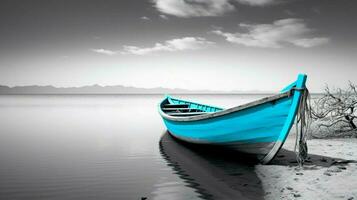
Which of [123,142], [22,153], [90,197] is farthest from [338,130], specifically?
[22,153]

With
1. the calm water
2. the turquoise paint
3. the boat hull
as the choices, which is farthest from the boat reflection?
the turquoise paint

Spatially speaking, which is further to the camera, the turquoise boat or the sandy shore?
the turquoise boat

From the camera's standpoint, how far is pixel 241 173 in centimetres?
858

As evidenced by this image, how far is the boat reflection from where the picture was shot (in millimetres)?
7164

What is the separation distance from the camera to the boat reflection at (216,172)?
7.16 meters

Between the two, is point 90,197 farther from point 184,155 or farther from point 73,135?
point 73,135

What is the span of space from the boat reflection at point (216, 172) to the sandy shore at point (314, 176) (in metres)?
0.39

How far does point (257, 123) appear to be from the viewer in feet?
26.9

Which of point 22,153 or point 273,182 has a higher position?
point 273,182

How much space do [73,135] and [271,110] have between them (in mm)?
15896

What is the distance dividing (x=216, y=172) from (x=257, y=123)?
2.27m

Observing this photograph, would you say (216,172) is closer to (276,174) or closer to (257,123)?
(276,174)

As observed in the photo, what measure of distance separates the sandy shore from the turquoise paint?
106cm

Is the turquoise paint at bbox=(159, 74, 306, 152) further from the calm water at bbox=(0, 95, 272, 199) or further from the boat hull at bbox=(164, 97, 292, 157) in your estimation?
the calm water at bbox=(0, 95, 272, 199)
